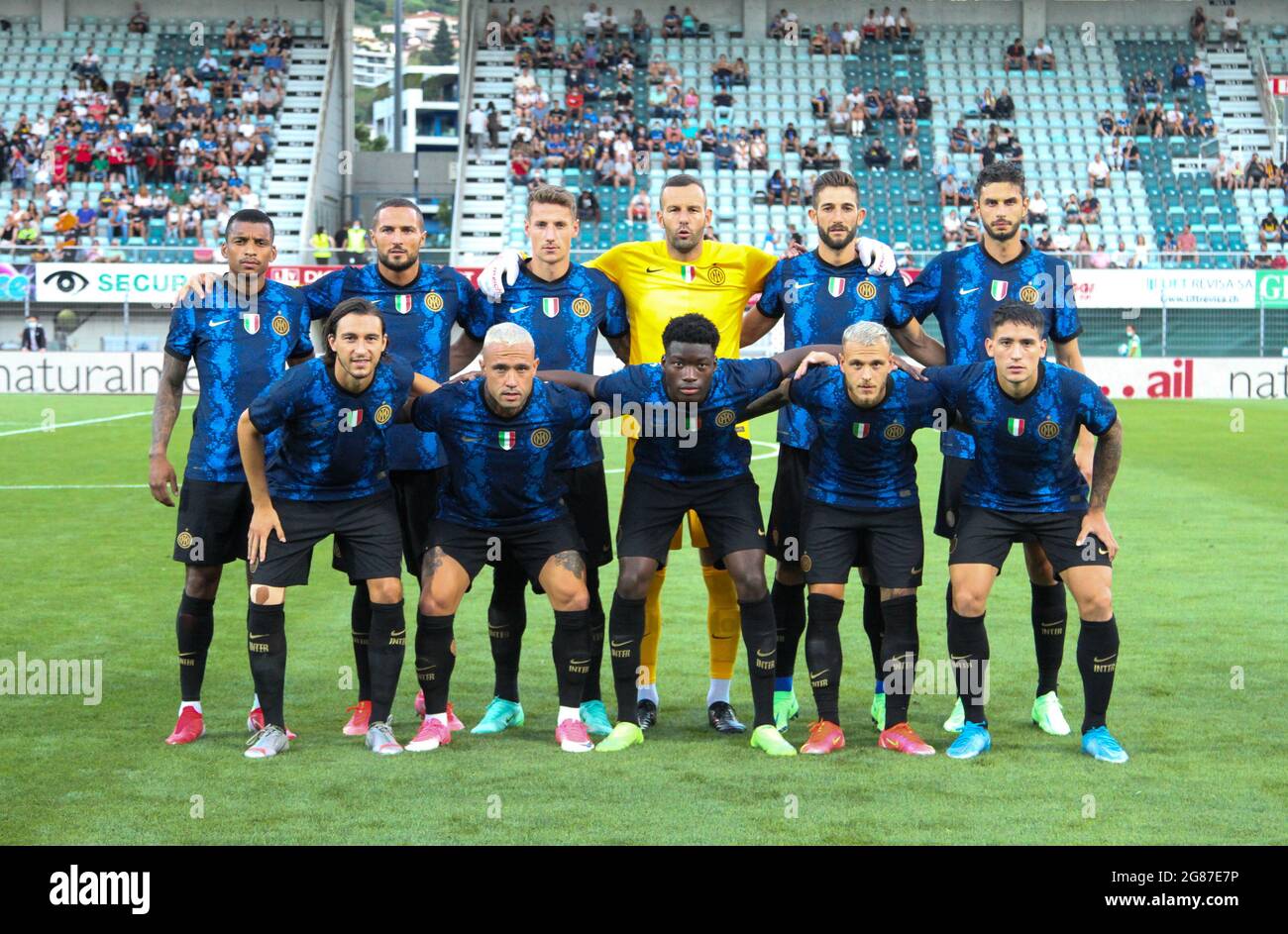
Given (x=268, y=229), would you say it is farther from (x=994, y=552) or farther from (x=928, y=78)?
(x=928, y=78)

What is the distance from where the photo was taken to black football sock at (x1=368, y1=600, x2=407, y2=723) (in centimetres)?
678

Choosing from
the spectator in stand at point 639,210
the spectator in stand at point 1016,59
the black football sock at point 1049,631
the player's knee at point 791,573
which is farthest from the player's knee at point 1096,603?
the spectator in stand at point 1016,59

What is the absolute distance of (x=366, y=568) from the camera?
683cm

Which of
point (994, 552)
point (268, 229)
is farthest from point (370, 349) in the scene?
point (994, 552)

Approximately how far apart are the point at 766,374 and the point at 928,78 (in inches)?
1400

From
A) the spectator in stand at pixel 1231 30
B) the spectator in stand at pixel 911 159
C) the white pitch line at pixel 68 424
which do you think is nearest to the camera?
the white pitch line at pixel 68 424

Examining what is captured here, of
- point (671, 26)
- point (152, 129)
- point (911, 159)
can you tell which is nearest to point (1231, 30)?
point (911, 159)

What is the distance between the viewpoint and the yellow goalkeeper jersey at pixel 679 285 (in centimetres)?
756

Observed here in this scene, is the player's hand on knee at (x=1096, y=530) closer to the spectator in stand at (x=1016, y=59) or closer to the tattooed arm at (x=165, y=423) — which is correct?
the tattooed arm at (x=165, y=423)

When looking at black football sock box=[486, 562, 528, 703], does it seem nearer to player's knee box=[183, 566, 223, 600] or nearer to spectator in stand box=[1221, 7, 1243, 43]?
player's knee box=[183, 566, 223, 600]

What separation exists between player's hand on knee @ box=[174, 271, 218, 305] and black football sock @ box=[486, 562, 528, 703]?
5.90 feet

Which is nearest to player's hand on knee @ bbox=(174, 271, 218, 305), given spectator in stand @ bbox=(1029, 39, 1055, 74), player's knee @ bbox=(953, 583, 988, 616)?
player's knee @ bbox=(953, 583, 988, 616)

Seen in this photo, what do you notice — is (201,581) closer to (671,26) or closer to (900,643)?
(900,643)

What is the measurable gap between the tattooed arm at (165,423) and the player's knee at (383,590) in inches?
41.0
